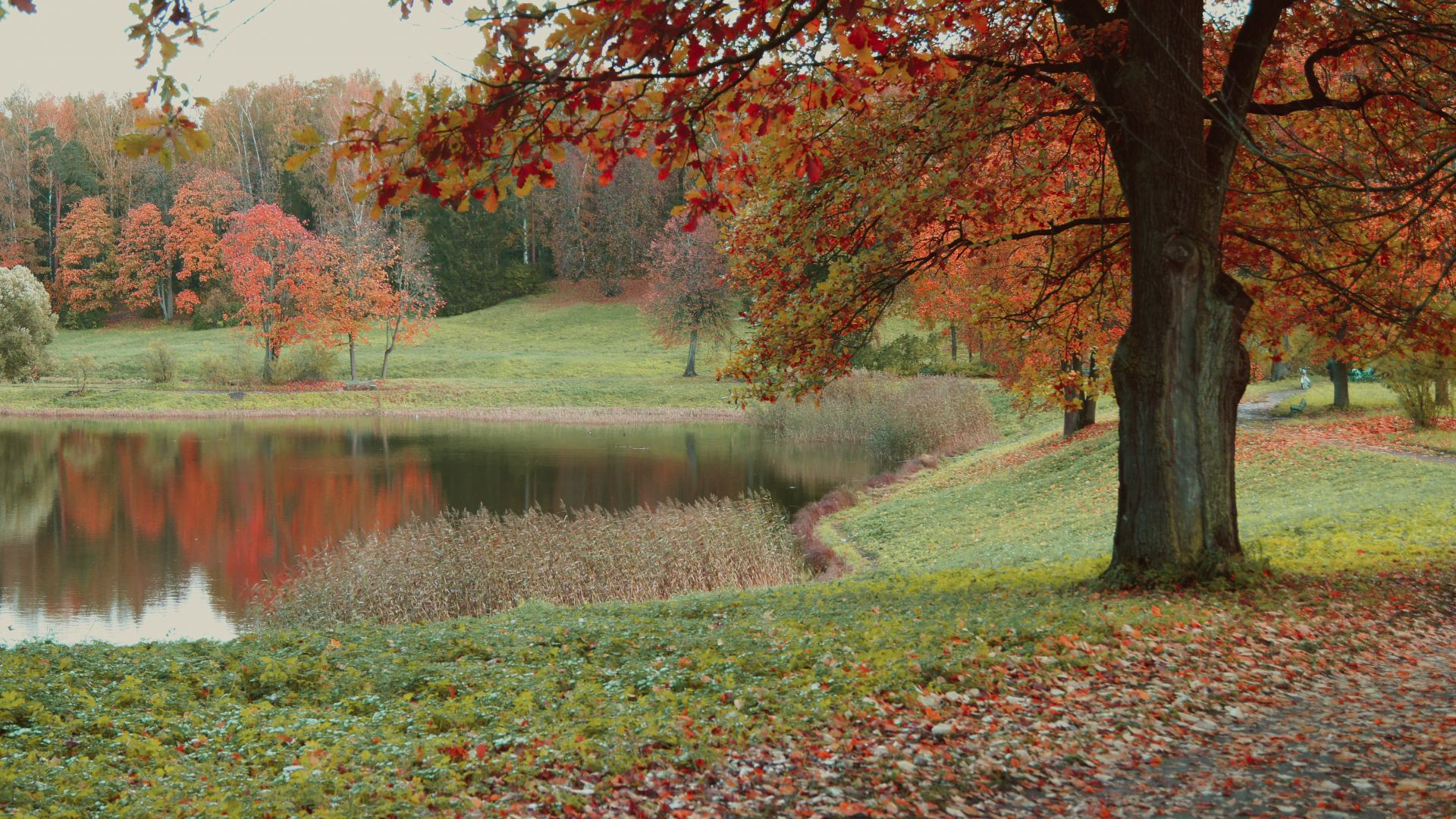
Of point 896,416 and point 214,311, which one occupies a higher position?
point 214,311

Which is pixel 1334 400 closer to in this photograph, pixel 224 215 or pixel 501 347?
pixel 501 347

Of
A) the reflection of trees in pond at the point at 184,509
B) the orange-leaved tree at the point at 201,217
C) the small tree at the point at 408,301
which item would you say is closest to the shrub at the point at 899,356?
the reflection of trees in pond at the point at 184,509

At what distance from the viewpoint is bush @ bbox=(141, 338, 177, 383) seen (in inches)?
1654

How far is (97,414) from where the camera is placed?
3722cm

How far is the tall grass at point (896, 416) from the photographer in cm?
2947

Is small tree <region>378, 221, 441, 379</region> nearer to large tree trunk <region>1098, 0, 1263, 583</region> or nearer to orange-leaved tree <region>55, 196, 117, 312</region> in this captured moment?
orange-leaved tree <region>55, 196, 117, 312</region>

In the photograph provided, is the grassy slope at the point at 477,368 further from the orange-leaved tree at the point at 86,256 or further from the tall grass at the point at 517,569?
the tall grass at the point at 517,569

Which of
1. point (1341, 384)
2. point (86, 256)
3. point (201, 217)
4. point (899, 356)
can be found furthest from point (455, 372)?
point (1341, 384)

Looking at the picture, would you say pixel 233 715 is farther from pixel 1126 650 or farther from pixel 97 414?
pixel 97 414

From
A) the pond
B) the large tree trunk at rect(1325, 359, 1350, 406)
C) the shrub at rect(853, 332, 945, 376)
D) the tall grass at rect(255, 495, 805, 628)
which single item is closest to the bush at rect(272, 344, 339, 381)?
the pond

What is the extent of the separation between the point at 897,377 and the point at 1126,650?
3045cm

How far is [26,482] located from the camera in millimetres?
23047

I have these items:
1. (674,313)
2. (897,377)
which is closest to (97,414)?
(674,313)

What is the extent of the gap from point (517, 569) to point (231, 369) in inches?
1403
